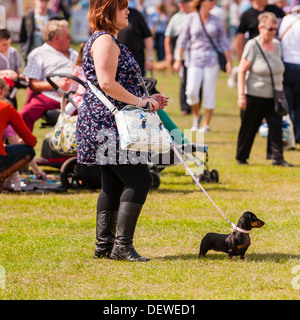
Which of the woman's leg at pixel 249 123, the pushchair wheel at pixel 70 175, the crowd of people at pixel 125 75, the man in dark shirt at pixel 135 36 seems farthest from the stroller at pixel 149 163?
the man in dark shirt at pixel 135 36

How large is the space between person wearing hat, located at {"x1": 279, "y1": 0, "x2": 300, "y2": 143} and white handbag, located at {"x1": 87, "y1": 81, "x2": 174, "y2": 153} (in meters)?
5.62

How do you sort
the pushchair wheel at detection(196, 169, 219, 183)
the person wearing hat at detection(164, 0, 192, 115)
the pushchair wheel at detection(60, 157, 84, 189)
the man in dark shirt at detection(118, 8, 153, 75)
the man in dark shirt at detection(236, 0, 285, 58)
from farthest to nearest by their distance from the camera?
the person wearing hat at detection(164, 0, 192, 115) → the man in dark shirt at detection(236, 0, 285, 58) → the man in dark shirt at detection(118, 8, 153, 75) → the pushchair wheel at detection(196, 169, 219, 183) → the pushchair wheel at detection(60, 157, 84, 189)

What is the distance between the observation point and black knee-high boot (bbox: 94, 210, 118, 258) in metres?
5.45

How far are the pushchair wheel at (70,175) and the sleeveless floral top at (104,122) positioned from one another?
277 centimetres

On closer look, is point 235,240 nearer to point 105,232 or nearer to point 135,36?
point 105,232

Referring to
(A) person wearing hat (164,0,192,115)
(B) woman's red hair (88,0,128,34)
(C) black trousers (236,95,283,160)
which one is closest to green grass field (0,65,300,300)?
(C) black trousers (236,95,283,160)

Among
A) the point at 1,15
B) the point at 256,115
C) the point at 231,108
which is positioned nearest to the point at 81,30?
the point at 231,108

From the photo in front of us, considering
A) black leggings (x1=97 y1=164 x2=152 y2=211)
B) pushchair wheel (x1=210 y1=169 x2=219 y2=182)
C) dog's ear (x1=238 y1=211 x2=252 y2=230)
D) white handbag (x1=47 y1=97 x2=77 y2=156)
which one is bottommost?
pushchair wheel (x1=210 y1=169 x2=219 y2=182)

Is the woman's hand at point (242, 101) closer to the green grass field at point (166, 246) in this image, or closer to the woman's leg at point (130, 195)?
the green grass field at point (166, 246)

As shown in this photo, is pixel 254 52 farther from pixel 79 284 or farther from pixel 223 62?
pixel 79 284

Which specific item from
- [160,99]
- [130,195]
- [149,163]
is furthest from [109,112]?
[149,163]

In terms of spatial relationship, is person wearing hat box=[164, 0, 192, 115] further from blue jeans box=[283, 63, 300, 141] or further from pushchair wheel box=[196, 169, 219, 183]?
pushchair wheel box=[196, 169, 219, 183]

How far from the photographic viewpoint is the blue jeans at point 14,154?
7.61 metres

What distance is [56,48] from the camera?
359 inches
